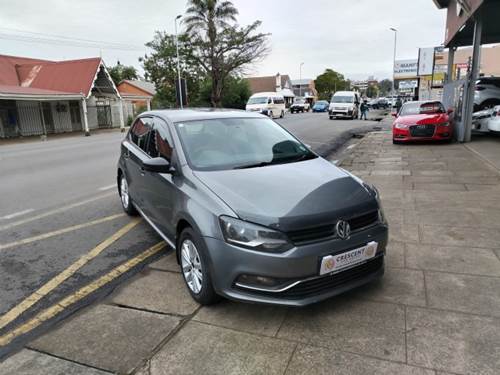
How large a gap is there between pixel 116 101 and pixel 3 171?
24.8 m

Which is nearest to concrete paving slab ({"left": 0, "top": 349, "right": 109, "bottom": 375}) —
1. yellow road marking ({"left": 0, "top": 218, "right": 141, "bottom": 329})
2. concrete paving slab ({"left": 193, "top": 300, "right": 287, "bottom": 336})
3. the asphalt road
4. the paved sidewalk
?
the paved sidewalk

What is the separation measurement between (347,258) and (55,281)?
294 centimetres

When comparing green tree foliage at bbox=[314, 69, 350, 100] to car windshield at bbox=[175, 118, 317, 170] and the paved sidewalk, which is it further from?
the paved sidewalk

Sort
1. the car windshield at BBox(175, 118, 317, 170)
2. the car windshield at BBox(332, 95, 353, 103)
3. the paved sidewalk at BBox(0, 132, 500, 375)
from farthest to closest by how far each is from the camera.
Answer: the car windshield at BBox(332, 95, 353, 103), the car windshield at BBox(175, 118, 317, 170), the paved sidewalk at BBox(0, 132, 500, 375)

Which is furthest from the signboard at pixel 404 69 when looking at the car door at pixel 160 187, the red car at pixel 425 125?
the car door at pixel 160 187

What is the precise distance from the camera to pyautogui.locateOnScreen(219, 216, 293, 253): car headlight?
2.89 meters

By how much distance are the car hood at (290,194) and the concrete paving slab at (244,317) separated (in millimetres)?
751

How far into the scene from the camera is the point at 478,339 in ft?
9.25

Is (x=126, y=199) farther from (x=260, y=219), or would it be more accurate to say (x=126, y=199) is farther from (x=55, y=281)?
(x=260, y=219)

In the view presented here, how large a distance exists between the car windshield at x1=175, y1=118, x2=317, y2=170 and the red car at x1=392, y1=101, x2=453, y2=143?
32.0ft

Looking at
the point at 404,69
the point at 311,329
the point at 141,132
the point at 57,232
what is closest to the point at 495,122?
the point at 141,132

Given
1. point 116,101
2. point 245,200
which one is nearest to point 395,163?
point 245,200

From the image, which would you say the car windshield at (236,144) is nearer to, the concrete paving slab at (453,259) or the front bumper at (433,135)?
the concrete paving slab at (453,259)

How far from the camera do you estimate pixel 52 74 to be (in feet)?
102
